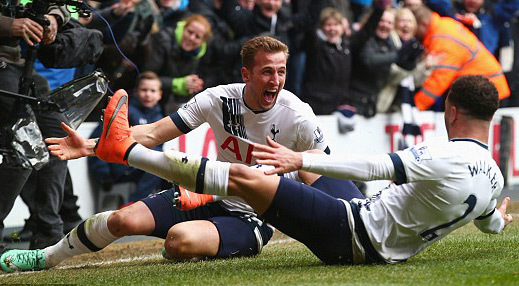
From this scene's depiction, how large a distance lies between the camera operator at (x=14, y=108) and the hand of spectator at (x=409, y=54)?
6127mm

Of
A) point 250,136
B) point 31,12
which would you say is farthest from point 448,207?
point 31,12

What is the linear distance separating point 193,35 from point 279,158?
5801 millimetres

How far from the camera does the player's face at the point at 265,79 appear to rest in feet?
23.0

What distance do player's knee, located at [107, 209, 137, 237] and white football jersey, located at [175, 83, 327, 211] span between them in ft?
2.79

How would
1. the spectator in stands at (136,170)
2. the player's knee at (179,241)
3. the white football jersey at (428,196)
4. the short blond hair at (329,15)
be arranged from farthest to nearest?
the short blond hair at (329,15) → the spectator in stands at (136,170) → the player's knee at (179,241) → the white football jersey at (428,196)

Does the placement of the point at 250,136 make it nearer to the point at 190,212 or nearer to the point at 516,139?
the point at 190,212

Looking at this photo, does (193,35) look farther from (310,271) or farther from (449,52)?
(310,271)

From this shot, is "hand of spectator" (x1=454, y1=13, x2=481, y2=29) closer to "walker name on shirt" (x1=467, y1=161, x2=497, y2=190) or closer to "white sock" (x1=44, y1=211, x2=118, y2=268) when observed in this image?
"walker name on shirt" (x1=467, y1=161, x2=497, y2=190)

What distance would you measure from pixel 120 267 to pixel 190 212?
2.09 ft

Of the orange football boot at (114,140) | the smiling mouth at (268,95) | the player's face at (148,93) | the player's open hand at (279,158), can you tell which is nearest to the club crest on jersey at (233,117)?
the smiling mouth at (268,95)

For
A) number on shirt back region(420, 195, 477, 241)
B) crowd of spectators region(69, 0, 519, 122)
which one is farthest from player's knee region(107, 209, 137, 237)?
crowd of spectators region(69, 0, 519, 122)

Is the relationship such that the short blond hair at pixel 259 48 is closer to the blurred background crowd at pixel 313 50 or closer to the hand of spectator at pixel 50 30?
the hand of spectator at pixel 50 30

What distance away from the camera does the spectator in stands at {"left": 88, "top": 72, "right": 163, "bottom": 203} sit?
34.1ft

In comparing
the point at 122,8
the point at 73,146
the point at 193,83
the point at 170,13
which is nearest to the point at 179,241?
the point at 73,146
